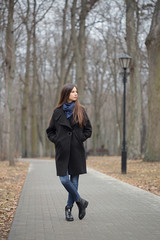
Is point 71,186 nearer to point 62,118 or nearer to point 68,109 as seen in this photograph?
point 62,118

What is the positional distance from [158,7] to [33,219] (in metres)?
14.2

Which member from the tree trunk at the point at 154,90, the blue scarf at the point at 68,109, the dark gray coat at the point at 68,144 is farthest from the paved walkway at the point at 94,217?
the tree trunk at the point at 154,90

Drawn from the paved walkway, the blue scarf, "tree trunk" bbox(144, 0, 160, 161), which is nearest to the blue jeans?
the paved walkway

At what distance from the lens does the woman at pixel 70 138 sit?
620cm

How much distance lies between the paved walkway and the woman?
1.49 ft

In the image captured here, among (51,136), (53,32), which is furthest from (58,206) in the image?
(53,32)

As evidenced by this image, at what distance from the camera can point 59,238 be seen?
17.0 ft

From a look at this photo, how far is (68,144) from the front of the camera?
20.3 ft

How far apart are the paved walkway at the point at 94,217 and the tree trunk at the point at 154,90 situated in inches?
339

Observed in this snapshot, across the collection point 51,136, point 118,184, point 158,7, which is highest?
point 158,7

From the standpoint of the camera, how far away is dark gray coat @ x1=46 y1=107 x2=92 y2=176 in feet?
20.3

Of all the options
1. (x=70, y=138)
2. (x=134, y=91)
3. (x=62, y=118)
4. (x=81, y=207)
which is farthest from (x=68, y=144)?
(x=134, y=91)

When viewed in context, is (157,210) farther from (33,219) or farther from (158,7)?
(158,7)

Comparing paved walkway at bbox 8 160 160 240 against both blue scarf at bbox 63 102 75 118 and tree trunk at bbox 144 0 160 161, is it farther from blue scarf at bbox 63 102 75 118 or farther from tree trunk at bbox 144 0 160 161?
tree trunk at bbox 144 0 160 161
